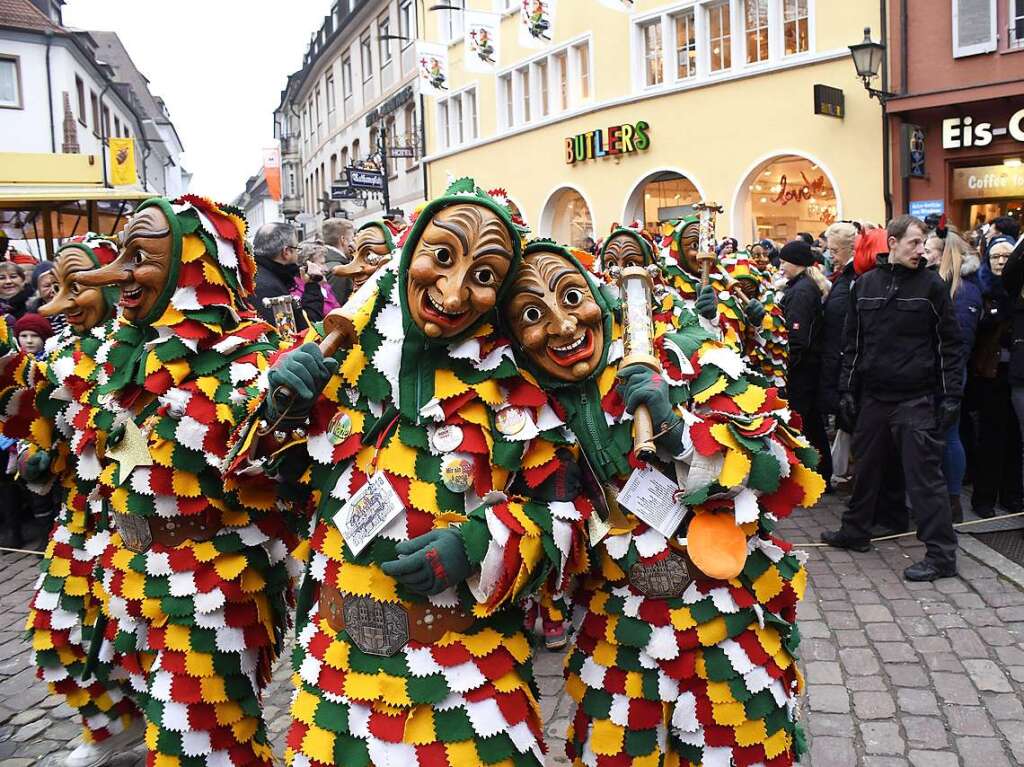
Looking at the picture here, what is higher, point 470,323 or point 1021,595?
point 470,323

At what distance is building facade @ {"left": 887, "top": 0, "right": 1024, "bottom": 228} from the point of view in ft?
40.2

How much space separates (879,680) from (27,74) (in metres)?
27.8

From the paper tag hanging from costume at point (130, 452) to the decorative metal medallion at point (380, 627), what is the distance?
111 cm

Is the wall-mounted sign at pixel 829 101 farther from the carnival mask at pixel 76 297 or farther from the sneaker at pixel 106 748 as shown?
the sneaker at pixel 106 748

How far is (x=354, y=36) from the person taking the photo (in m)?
32.0

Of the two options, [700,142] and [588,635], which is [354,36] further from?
[588,635]

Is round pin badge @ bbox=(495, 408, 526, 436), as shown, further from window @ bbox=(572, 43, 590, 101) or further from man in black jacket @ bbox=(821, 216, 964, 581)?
window @ bbox=(572, 43, 590, 101)

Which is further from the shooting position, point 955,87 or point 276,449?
point 955,87

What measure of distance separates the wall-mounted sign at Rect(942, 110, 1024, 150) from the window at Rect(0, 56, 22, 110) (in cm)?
2358

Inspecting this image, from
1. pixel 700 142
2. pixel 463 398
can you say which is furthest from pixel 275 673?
pixel 700 142

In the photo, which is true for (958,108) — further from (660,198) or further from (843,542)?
(843,542)

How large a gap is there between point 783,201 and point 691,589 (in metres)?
14.9

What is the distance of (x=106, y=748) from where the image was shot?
11.1 feet

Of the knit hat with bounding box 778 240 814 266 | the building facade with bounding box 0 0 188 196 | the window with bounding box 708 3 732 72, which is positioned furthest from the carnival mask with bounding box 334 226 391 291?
the building facade with bounding box 0 0 188 196
